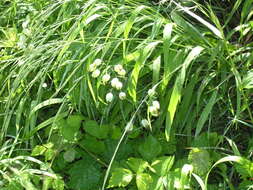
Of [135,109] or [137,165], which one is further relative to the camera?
[135,109]

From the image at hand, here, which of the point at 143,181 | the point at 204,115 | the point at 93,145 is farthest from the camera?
the point at 93,145

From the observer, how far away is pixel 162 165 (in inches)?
58.5

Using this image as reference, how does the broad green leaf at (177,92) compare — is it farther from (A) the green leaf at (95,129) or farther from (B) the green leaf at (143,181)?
(A) the green leaf at (95,129)

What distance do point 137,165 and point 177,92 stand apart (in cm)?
25

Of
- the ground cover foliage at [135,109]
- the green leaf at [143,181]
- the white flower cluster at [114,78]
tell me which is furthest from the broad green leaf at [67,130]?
the green leaf at [143,181]

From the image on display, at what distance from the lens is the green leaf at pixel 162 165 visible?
1.47 metres

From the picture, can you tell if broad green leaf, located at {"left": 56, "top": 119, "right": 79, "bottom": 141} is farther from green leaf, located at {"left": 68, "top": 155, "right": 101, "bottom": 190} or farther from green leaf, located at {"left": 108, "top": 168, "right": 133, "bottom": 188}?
green leaf, located at {"left": 108, "top": 168, "right": 133, "bottom": 188}

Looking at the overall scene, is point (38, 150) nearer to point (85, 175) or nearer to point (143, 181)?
point (85, 175)

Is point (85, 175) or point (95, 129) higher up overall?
point (95, 129)

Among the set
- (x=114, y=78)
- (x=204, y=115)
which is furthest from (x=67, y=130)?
(x=204, y=115)

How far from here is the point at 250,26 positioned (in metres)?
1.71

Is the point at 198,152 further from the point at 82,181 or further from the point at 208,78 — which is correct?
the point at 82,181

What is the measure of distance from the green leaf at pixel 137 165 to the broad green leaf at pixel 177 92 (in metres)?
0.10

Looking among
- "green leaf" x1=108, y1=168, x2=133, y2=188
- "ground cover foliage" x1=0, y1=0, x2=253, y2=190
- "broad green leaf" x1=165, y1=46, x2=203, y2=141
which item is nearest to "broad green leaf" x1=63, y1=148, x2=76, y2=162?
"ground cover foliage" x1=0, y1=0, x2=253, y2=190
